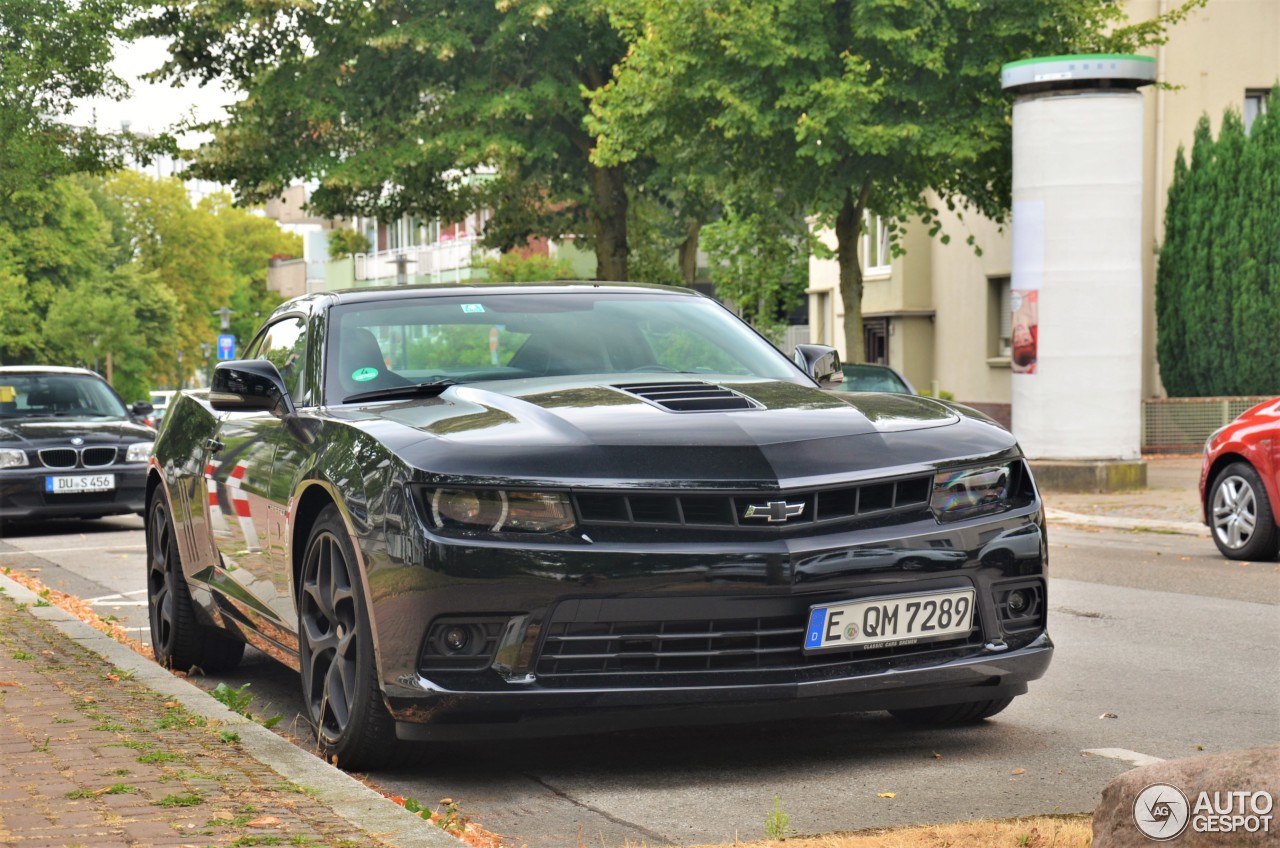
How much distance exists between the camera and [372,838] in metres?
4.56

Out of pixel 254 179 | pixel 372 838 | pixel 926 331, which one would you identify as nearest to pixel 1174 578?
pixel 372 838

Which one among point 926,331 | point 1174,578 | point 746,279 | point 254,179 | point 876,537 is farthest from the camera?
point 746,279

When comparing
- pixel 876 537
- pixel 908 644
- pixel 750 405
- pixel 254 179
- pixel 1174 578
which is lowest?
pixel 1174 578

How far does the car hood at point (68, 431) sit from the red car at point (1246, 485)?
979 centimetres

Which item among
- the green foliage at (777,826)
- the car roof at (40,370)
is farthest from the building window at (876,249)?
the green foliage at (777,826)

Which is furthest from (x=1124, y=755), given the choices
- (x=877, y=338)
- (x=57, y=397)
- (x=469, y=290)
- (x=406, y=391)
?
(x=877, y=338)

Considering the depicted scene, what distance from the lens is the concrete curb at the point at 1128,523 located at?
55.2ft

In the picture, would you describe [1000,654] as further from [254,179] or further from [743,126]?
[254,179]

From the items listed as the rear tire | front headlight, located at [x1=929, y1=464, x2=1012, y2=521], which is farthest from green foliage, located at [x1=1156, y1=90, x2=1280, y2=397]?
front headlight, located at [x1=929, y1=464, x2=1012, y2=521]

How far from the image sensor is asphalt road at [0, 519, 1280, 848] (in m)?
5.27

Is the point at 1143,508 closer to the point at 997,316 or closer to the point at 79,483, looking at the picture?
the point at 79,483

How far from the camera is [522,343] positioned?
6.80m

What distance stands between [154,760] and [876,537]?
224cm

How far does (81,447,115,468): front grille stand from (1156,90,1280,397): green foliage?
1816 centimetres
